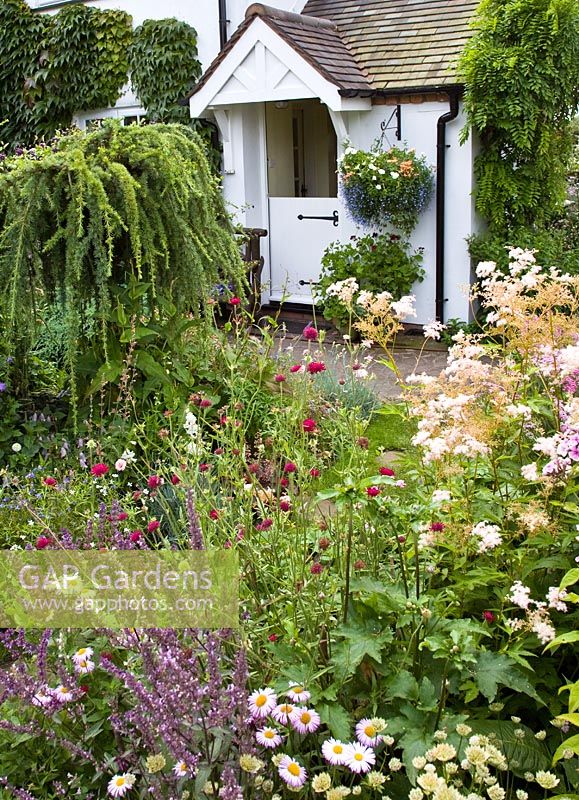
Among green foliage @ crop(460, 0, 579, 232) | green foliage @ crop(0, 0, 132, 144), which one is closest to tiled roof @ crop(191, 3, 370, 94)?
green foliage @ crop(460, 0, 579, 232)

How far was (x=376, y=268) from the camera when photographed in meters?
9.99

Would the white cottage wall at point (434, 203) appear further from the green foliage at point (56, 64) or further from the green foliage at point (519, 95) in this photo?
the green foliage at point (56, 64)

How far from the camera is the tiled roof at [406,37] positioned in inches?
378

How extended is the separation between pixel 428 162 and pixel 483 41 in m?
1.34

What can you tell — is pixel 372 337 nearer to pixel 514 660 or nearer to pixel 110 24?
pixel 514 660

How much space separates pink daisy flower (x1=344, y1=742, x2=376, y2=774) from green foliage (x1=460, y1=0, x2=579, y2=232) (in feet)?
25.4

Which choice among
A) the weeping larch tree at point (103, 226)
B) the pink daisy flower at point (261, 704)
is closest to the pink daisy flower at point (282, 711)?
the pink daisy flower at point (261, 704)

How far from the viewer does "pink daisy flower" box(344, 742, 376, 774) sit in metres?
2.03

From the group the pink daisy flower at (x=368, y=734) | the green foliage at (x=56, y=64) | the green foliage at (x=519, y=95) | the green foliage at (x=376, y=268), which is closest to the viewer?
the pink daisy flower at (x=368, y=734)

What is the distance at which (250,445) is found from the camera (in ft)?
18.5

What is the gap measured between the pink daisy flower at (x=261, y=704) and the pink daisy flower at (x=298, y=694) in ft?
0.16

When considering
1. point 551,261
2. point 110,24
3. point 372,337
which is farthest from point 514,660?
point 110,24

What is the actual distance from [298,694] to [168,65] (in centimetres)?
1081

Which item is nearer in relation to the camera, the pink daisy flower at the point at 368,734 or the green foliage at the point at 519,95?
the pink daisy flower at the point at 368,734
